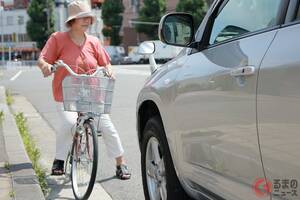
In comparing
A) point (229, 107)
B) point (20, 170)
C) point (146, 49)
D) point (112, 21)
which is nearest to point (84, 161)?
point (20, 170)

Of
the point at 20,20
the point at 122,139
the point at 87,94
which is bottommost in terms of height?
the point at 20,20

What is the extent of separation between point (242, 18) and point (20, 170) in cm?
303

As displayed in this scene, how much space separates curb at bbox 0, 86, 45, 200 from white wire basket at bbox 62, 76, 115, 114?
0.76 meters

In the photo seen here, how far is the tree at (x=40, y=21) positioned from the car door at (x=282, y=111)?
75.5 meters

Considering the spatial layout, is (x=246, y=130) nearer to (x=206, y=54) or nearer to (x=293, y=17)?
(x=293, y=17)

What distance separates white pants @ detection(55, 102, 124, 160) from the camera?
512cm

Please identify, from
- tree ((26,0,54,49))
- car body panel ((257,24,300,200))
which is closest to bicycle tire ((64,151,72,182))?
car body panel ((257,24,300,200))

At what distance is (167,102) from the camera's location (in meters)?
3.74

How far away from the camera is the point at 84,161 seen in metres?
4.88

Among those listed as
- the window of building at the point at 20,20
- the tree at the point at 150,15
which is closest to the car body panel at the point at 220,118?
the tree at the point at 150,15

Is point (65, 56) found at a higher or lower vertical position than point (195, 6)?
higher

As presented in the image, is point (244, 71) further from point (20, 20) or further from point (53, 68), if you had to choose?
point (20, 20)

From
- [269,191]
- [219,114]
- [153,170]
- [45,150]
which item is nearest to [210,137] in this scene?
[219,114]

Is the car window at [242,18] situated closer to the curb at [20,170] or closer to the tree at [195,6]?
the curb at [20,170]
